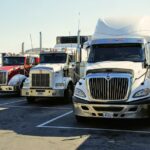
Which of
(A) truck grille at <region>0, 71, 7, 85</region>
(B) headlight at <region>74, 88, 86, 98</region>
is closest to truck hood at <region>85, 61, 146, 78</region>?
(B) headlight at <region>74, 88, 86, 98</region>

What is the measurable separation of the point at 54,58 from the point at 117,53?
6.69 meters

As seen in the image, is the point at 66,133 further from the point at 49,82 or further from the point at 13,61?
the point at 13,61

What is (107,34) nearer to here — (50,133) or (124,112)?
(124,112)

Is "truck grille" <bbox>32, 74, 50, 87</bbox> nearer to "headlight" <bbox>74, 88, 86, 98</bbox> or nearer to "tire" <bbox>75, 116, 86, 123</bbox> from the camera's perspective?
"tire" <bbox>75, 116, 86, 123</bbox>

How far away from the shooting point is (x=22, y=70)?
22.0 meters

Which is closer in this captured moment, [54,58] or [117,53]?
[117,53]

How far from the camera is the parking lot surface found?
8.89 meters

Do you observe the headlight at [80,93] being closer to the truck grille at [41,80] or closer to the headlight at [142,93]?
the headlight at [142,93]

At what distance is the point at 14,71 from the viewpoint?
21562 mm

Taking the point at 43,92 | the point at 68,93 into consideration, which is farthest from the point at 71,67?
the point at 43,92

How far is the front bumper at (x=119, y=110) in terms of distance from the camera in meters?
10.6

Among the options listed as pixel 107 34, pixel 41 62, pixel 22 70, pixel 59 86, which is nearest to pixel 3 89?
pixel 22 70

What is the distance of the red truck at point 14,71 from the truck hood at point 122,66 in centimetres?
963

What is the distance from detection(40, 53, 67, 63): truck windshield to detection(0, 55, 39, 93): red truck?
2.78m
